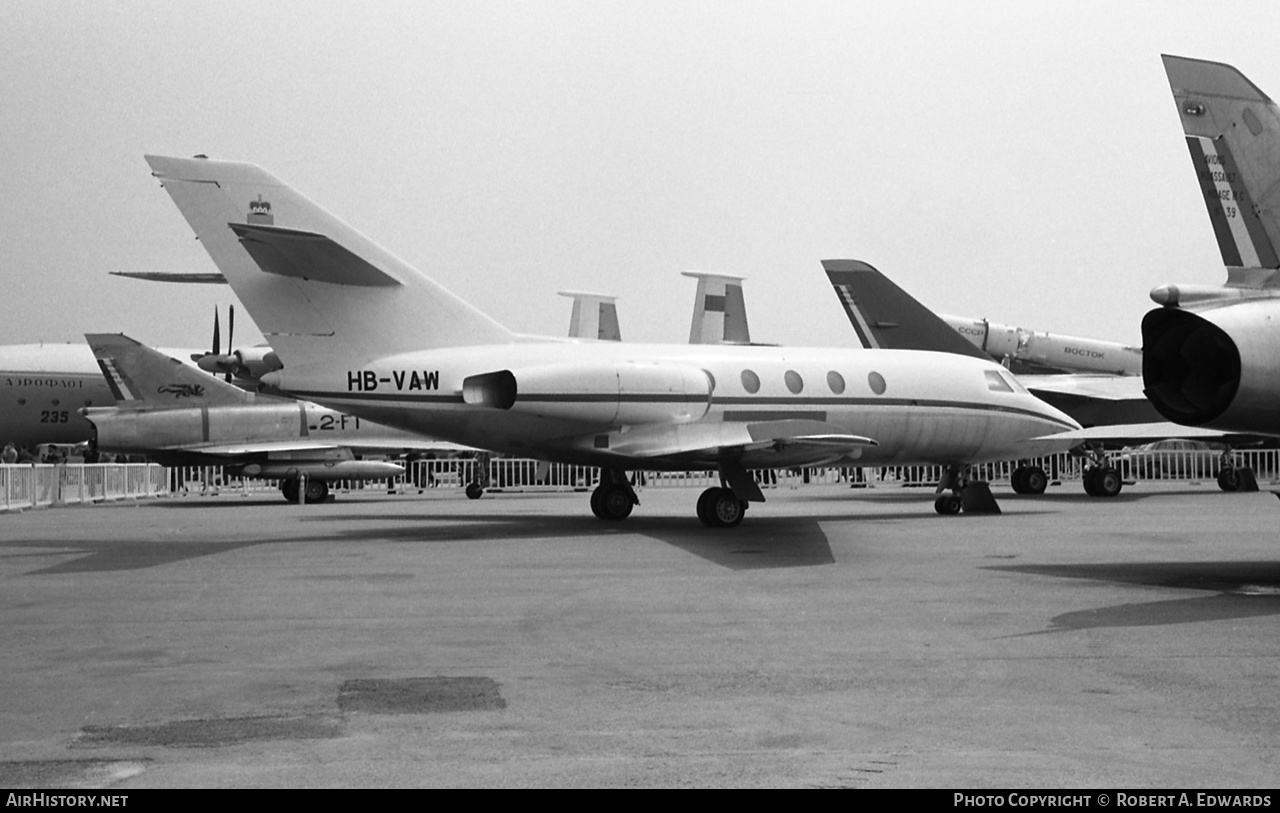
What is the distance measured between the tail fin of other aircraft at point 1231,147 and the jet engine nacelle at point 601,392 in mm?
9378

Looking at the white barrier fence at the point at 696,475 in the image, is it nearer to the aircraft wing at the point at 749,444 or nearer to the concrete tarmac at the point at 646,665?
the aircraft wing at the point at 749,444

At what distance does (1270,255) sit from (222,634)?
877cm

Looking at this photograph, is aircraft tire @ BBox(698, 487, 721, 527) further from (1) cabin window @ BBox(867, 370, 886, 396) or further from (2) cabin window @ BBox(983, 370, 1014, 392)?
(2) cabin window @ BBox(983, 370, 1014, 392)

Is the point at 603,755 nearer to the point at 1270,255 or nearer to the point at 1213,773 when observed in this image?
the point at 1213,773

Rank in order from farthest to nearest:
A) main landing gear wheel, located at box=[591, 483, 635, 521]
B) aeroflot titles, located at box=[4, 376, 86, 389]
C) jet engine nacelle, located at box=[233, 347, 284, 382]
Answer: aeroflot titles, located at box=[4, 376, 86, 389] → jet engine nacelle, located at box=[233, 347, 284, 382] → main landing gear wheel, located at box=[591, 483, 635, 521]

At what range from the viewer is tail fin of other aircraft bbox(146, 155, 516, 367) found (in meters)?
17.0

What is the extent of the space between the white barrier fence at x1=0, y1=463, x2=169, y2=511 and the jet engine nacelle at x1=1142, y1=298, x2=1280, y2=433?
80.3 ft

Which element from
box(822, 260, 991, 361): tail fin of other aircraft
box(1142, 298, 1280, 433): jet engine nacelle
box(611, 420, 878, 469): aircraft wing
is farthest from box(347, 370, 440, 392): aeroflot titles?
box(822, 260, 991, 361): tail fin of other aircraft

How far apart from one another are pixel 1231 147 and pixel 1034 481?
2195cm

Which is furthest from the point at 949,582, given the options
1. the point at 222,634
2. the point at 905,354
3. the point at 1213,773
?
the point at 905,354

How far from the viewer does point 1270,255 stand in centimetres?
1138

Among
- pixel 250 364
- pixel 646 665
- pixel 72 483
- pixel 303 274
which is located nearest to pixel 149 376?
pixel 72 483

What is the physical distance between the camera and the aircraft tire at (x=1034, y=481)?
32.7 meters

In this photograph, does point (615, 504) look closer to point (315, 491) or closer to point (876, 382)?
point (876, 382)
